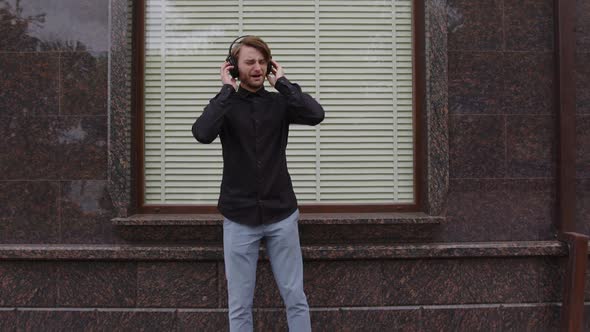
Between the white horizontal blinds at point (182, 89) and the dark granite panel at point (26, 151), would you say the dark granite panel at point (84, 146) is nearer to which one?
the dark granite panel at point (26, 151)

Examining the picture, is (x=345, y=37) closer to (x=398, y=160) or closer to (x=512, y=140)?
(x=398, y=160)

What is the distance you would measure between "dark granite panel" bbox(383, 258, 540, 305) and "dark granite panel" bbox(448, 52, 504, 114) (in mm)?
1353

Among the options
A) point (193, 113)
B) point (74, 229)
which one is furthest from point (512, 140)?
point (74, 229)

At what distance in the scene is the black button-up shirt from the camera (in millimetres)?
3150

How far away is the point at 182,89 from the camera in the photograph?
14.4 feet

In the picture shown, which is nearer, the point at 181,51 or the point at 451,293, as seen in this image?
the point at 451,293

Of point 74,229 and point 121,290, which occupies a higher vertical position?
point 74,229

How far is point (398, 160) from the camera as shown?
14.6 feet

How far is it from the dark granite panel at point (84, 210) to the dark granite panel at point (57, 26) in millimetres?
1217

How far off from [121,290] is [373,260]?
2166 millimetres

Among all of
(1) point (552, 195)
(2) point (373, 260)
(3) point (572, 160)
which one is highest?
(3) point (572, 160)

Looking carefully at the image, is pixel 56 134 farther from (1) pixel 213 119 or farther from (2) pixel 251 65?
(2) pixel 251 65

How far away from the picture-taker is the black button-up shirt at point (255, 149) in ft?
10.3

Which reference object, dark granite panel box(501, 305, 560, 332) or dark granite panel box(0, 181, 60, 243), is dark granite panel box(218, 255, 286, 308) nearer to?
dark granite panel box(0, 181, 60, 243)
